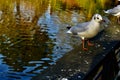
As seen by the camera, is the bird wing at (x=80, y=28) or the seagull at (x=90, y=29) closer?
the seagull at (x=90, y=29)

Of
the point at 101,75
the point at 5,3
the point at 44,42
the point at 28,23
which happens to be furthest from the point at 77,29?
the point at 5,3

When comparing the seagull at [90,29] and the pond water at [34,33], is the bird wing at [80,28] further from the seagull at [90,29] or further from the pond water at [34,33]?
the pond water at [34,33]

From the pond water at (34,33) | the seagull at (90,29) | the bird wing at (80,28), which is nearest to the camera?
the seagull at (90,29)

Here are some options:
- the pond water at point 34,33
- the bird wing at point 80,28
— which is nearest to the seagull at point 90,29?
the bird wing at point 80,28

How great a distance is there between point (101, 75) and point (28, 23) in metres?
19.6

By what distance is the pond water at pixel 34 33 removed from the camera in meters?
13.5

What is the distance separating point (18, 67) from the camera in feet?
44.1

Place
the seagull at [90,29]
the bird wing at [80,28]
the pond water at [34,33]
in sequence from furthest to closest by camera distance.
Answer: the pond water at [34,33]
the bird wing at [80,28]
the seagull at [90,29]

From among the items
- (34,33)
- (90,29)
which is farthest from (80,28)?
(34,33)

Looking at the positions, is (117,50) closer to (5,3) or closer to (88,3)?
(5,3)

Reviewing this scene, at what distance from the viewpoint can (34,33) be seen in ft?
65.9

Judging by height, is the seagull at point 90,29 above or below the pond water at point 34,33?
above

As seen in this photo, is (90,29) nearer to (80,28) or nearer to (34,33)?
(80,28)

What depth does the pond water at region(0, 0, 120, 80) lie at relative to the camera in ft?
44.2
